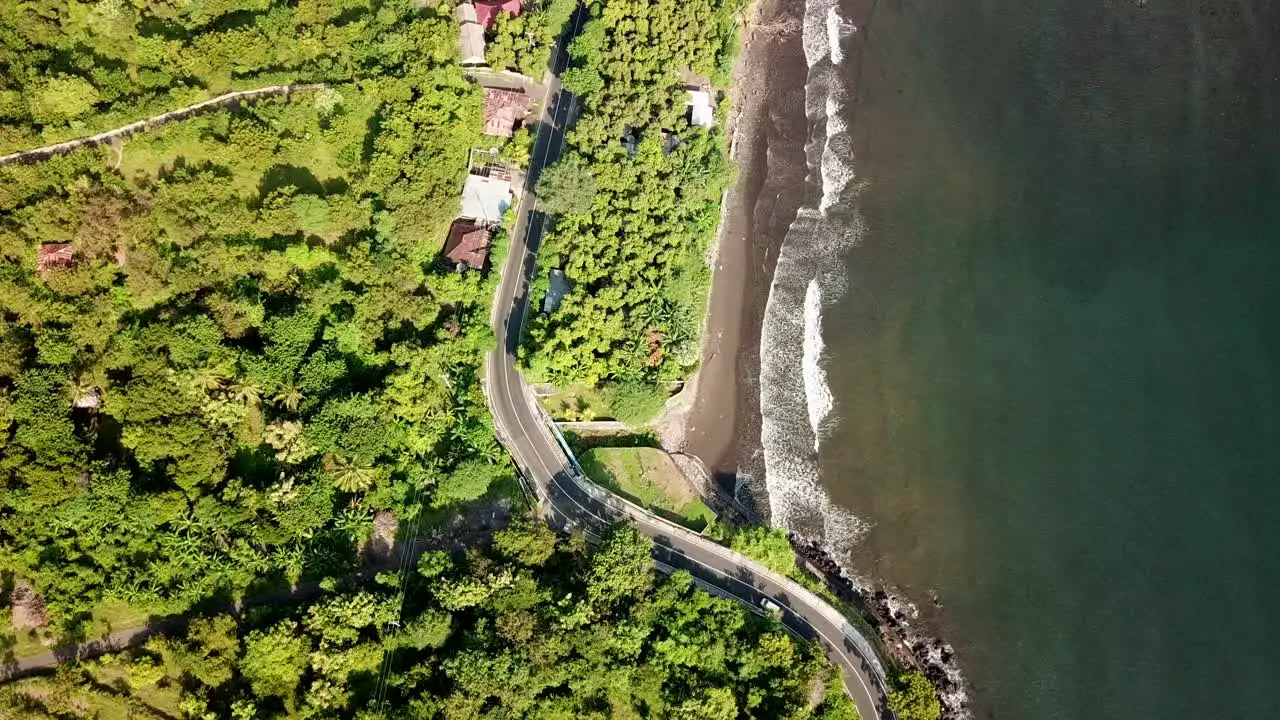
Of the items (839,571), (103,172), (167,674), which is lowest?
(167,674)

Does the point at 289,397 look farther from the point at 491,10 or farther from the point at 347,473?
the point at 491,10

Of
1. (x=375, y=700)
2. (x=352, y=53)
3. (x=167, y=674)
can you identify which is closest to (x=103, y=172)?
(x=352, y=53)

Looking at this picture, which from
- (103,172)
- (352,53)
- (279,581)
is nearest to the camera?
(279,581)

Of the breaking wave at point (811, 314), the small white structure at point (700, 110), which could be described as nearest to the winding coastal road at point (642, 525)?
the breaking wave at point (811, 314)

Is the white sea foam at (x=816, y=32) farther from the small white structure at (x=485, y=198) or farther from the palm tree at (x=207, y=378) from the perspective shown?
the palm tree at (x=207, y=378)

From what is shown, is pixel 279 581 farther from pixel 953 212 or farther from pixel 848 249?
pixel 953 212
